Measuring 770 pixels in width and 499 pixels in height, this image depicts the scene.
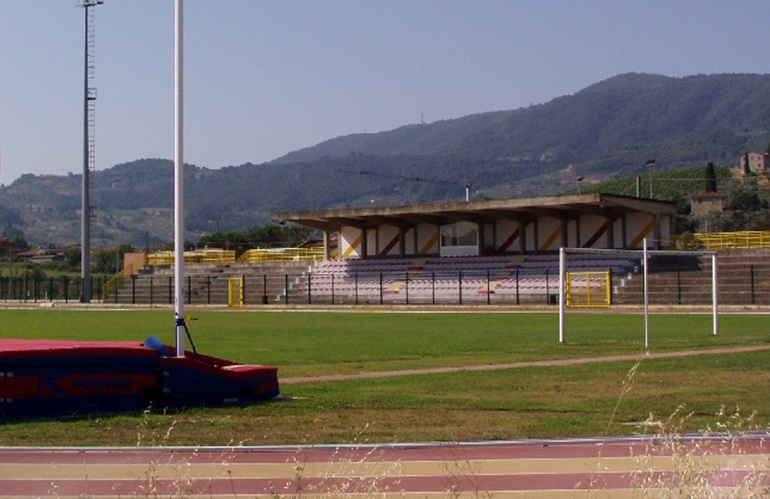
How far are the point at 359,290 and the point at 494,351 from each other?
43.3m

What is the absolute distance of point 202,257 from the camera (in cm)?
8688

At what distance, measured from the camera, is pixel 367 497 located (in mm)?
7004

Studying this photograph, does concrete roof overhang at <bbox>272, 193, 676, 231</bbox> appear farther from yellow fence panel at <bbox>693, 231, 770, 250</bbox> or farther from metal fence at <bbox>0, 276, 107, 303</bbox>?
metal fence at <bbox>0, 276, 107, 303</bbox>

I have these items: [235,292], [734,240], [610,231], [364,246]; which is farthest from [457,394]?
[364,246]

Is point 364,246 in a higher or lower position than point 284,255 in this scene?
higher

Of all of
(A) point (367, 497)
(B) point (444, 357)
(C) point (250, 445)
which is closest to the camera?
(A) point (367, 497)

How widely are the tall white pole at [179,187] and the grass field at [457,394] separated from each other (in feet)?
4.17

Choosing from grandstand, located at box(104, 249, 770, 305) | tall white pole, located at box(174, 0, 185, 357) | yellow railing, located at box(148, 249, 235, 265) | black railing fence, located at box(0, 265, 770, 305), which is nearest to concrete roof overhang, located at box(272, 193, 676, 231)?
grandstand, located at box(104, 249, 770, 305)

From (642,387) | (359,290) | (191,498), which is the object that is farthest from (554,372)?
(359,290)

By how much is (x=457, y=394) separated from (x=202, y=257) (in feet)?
240

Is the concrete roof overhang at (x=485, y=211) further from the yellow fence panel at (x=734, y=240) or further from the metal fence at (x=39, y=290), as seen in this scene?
the metal fence at (x=39, y=290)

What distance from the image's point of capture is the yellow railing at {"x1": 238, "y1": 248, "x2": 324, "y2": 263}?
80188 millimetres

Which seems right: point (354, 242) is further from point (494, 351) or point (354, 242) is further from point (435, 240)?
point (494, 351)

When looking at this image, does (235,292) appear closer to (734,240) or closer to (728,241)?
(728,241)
